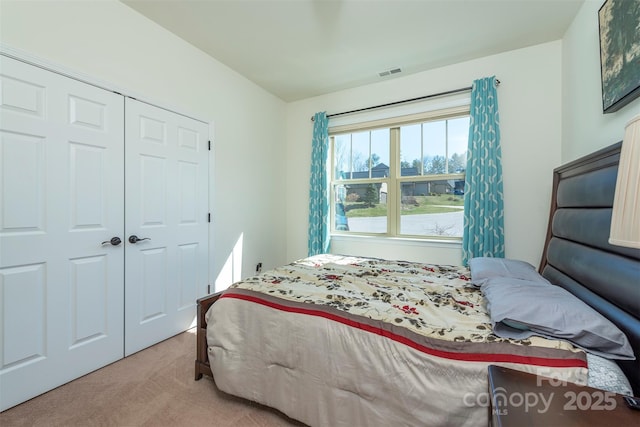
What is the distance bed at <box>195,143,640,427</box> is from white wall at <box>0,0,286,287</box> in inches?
55.8

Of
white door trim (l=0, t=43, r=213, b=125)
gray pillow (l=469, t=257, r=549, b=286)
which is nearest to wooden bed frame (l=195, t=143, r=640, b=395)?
gray pillow (l=469, t=257, r=549, b=286)

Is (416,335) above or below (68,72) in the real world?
below

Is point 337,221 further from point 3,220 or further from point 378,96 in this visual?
point 3,220

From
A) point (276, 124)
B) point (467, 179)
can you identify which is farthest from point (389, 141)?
point (276, 124)

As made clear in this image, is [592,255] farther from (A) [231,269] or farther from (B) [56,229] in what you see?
(B) [56,229]

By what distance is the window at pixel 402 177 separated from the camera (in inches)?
121

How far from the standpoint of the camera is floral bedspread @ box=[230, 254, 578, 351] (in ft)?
4.12

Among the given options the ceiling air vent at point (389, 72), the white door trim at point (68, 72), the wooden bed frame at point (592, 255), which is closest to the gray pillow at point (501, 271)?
the wooden bed frame at point (592, 255)

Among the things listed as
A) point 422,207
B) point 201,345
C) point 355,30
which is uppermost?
point 355,30

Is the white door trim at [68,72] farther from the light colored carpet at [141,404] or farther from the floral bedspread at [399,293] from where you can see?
the light colored carpet at [141,404]

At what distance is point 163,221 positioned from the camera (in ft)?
8.11

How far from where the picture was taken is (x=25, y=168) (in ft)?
5.55

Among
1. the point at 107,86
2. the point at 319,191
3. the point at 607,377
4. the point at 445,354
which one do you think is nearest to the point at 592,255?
the point at 607,377

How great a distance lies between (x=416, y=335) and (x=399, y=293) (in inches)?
20.1
